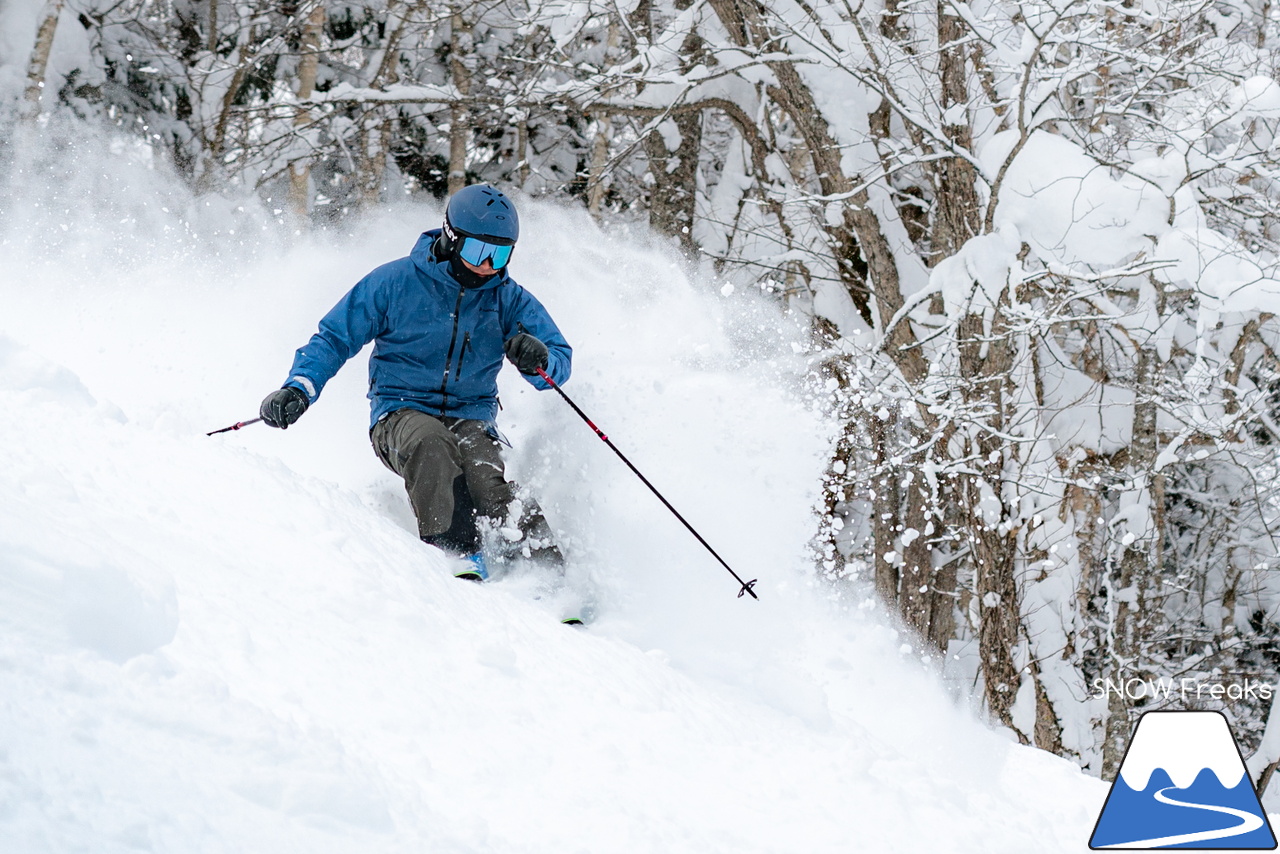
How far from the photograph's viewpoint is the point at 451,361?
437cm

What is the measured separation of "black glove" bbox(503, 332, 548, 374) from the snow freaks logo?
243 cm

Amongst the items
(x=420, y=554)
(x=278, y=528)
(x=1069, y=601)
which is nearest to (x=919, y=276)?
(x=1069, y=601)

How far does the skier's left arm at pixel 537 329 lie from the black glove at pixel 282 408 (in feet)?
3.05

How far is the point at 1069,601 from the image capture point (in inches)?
364

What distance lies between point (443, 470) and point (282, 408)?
0.62 metres

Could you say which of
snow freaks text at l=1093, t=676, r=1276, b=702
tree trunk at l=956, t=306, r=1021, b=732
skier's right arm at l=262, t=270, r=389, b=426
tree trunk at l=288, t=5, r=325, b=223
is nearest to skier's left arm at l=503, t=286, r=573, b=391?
skier's right arm at l=262, t=270, r=389, b=426

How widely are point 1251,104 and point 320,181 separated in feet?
39.2

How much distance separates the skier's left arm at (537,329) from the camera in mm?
4465

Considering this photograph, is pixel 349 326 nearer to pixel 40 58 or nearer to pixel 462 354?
pixel 462 354

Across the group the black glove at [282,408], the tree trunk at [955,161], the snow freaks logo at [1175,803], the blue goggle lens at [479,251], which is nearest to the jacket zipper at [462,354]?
the blue goggle lens at [479,251]

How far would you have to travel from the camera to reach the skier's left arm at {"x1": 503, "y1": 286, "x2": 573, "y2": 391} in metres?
4.46

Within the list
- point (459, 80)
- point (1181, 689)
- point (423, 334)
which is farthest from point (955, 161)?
point (459, 80)

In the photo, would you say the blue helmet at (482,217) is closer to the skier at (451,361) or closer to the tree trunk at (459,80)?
the skier at (451,361)

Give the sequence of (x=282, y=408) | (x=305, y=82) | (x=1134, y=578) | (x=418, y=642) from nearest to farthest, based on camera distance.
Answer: (x=418, y=642) → (x=282, y=408) → (x=1134, y=578) → (x=305, y=82)
